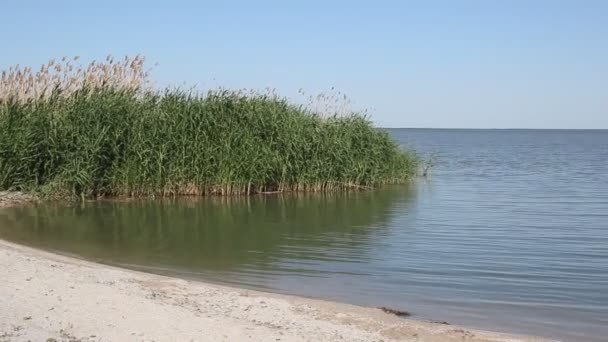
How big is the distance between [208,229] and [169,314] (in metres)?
8.35

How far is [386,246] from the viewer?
13.5 metres

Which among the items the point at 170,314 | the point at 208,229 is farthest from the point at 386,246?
the point at 170,314

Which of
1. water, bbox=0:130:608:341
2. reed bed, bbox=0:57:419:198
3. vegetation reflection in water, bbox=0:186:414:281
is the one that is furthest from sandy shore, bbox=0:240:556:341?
reed bed, bbox=0:57:419:198

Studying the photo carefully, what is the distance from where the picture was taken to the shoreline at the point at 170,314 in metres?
6.48

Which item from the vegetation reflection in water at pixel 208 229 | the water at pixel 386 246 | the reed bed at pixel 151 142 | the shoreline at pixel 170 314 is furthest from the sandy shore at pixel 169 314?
the reed bed at pixel 151 142

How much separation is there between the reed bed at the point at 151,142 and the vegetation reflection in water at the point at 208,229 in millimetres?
671

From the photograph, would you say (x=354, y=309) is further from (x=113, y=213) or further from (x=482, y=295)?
(x=113, y=213)

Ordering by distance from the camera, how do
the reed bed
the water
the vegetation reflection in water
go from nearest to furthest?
the water < the vegetation reflection in water < the reed bed

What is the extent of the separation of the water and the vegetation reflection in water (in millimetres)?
32

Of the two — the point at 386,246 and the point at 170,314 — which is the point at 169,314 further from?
the point at 386,246

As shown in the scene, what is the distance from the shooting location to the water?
30.1ft

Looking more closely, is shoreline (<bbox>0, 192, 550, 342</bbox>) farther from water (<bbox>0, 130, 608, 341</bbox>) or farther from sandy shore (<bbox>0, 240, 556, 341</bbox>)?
water (<bbox>0, 130, 608, 341</bbox>)

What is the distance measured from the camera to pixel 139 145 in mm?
19625

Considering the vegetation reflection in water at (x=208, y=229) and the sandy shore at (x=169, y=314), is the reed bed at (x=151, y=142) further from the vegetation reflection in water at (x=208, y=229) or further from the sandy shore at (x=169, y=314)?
the sandy shore at (x=169, y=314)
